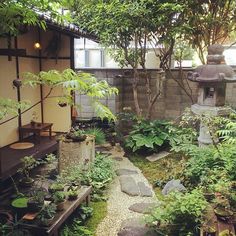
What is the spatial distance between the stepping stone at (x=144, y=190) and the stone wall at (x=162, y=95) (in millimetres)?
4395

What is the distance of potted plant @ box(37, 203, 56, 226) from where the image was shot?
178 inches

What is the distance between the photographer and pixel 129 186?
726 cm

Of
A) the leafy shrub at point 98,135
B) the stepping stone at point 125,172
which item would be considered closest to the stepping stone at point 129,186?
the stepping stone at point 125,172

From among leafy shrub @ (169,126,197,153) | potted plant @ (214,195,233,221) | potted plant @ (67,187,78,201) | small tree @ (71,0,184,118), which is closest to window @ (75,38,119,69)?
small tree @ (71,0,184,118)

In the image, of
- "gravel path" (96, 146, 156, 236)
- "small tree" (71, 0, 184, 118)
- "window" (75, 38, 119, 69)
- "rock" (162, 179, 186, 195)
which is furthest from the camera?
"window" (75, 38, 119, 69)

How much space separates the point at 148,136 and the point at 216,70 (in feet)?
10.6

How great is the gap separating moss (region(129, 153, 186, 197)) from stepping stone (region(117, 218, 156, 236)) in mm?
1464

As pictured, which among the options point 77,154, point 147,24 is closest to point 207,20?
point 147,24

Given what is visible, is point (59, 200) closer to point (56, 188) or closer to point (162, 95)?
point (56, 188)

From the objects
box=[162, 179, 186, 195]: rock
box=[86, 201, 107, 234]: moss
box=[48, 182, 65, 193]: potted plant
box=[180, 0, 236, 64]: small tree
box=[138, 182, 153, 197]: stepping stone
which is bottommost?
box=[86, 201, 107, 234]: moss

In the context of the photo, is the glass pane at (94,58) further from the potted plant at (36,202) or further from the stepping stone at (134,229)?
the potted plant at (36,202)

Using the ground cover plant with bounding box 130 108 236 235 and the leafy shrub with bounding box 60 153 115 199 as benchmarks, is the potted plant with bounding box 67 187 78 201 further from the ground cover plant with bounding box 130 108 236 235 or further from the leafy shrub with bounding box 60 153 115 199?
the ground cover plant with bounding box 130 108 236 235

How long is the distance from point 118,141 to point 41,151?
3656mm

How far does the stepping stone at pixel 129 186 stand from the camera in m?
6.96
